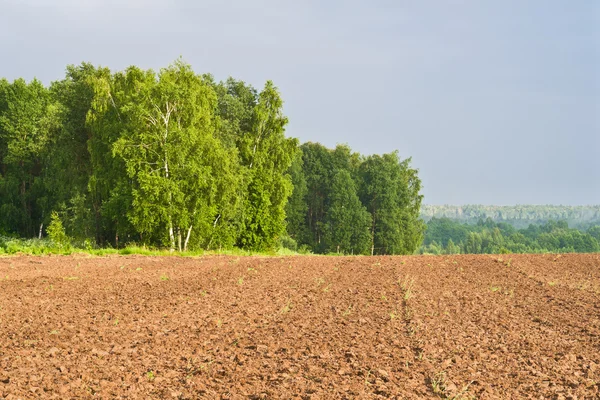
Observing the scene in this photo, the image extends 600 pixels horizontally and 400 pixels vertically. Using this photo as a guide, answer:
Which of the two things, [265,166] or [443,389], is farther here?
[265,166]

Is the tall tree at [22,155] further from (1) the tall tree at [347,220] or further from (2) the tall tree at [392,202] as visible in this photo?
(2) the tall tree at [392,202]

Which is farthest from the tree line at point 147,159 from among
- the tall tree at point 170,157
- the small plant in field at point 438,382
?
the small plant in field at point 438,382

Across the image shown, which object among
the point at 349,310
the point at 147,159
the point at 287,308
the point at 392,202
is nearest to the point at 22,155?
the point at 147,159

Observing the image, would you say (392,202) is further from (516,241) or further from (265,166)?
(516,241)

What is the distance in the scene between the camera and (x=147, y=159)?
28.3m

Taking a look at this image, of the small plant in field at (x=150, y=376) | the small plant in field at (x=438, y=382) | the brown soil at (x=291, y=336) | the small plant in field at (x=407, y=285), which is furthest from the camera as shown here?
the small plant in field at (x=407, y=285)

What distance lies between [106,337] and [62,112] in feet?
99.3

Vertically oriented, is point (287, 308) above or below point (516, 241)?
below

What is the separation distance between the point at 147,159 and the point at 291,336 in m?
22.1

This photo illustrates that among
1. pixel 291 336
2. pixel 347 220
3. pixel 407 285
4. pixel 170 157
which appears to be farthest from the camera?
pixel 347 220

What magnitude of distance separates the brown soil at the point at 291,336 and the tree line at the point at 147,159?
12.2m

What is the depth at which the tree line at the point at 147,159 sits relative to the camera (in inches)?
1102

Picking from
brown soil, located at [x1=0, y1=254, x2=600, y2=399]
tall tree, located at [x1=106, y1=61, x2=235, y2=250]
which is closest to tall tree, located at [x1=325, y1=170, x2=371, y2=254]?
tall tree, located at [x1=106, y1=61, x2=235, y2=250]

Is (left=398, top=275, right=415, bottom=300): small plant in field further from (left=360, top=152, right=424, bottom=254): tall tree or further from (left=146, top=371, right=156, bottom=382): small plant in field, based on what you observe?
(left=360, top=152, right=424, bottom=254): tall tree
